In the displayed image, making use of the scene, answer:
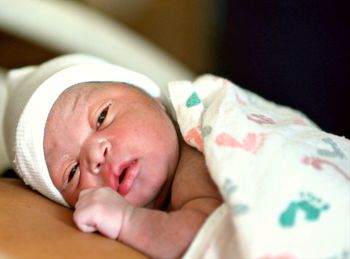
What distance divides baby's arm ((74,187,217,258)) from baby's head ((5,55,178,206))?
88 millimetres

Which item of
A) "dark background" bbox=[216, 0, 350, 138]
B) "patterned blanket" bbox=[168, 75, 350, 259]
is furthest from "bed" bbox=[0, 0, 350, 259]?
"dark background" bbox=[216, 0, 350, 138]

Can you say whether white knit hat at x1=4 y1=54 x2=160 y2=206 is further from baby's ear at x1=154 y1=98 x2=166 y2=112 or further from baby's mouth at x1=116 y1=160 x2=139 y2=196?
baby's mouth at x1=116 y1=160 x2=139 y2=196

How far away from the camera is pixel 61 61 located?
3.70 ft

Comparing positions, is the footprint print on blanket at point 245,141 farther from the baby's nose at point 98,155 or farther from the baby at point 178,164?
the baby's nose at point 98,155

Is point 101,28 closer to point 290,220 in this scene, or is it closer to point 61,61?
point 61,61

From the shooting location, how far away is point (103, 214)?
75 centimetres

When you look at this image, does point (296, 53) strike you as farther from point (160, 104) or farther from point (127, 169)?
point (127, 169)

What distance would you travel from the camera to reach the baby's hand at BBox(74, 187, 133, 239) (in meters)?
0.76

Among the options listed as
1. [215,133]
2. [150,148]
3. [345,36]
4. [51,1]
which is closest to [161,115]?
[150,148]

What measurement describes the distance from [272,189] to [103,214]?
233 mm

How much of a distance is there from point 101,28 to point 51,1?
5.0 inches

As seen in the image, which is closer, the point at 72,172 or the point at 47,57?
the point at 72,172

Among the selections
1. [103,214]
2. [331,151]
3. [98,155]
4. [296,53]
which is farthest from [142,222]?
[296,53]

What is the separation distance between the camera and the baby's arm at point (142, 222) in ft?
2.37
